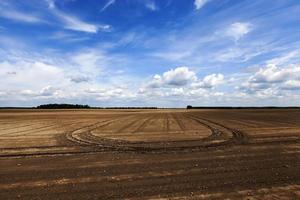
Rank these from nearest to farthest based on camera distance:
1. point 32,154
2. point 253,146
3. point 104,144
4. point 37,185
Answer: point 37,185
point 32,154
point 253,146
point 104,144

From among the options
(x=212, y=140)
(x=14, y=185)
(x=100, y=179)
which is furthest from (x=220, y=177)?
(x=212, y=140)

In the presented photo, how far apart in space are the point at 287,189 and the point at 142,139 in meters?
12.2

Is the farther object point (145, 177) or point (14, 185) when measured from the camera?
point (145, 177)

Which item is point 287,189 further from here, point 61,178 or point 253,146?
point 253,146

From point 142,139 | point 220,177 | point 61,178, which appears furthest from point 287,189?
point 142,139

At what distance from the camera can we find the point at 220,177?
10102mm

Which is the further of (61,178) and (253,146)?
(253,146)

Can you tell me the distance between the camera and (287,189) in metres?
8.81

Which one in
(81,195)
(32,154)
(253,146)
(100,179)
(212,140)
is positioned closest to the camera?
(81,195)

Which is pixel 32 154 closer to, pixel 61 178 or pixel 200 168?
pixel 61 178

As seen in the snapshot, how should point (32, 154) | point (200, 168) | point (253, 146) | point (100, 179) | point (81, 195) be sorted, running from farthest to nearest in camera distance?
point (253, 146), point (32, 154), point (200, 168), point (100, 179), point (81, 195)

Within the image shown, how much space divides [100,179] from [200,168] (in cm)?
387

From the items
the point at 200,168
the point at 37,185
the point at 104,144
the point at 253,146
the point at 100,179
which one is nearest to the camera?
the point at 37,185

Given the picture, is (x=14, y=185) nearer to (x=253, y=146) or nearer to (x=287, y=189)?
(x=287, y=189)
